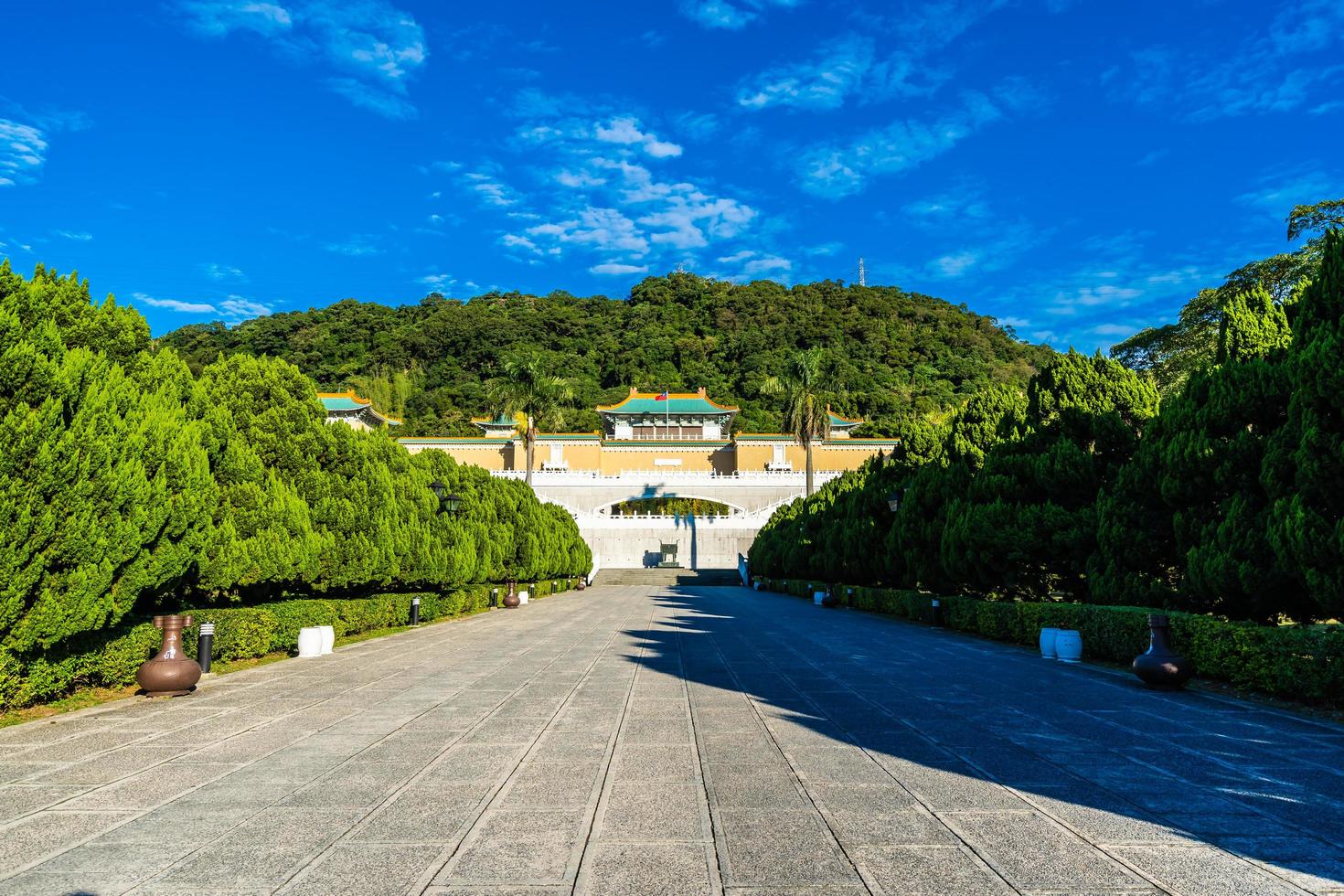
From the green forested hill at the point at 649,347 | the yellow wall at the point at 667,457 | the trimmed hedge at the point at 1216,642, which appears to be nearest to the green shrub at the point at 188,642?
the trimmed hedge at the point at 1216,642

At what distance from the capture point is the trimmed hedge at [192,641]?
7.43m

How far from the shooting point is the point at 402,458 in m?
19.1

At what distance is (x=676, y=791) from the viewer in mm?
5055

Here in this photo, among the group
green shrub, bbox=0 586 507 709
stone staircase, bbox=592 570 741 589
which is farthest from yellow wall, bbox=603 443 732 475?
green shrub, bbox=0 586 507 709

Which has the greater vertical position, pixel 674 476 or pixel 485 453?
pixel 485 453

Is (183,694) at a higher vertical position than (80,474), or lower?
lower

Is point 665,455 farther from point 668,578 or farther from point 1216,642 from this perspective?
point 1216,642

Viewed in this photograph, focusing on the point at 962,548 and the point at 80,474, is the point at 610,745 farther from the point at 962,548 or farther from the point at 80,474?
the point at 962,548

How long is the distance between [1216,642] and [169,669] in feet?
38.2

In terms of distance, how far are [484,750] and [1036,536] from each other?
12227 mm

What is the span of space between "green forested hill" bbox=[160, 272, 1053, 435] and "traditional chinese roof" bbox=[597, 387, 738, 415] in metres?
4.12

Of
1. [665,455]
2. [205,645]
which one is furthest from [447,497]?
[665,455]

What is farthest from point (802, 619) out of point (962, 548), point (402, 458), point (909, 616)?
point (402, 458)

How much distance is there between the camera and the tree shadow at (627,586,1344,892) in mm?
4375
